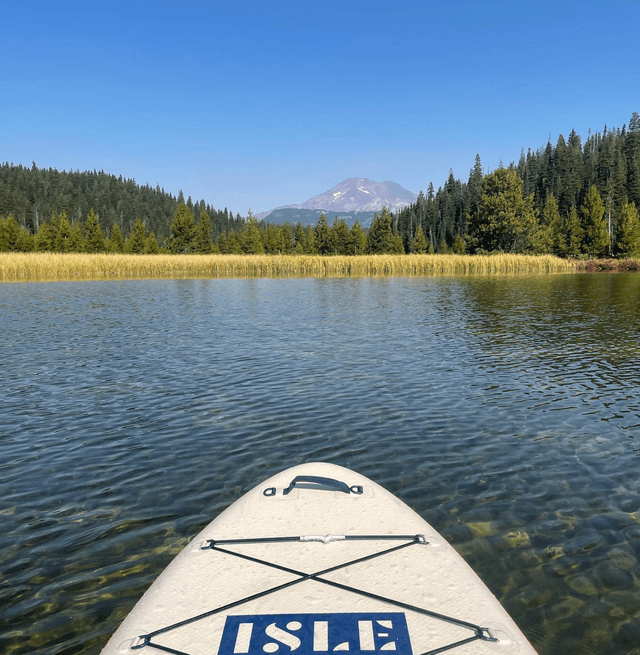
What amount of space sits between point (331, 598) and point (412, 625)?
1.40 feet

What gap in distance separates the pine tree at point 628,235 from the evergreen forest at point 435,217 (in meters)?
0.12

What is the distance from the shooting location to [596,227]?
67.6 meters

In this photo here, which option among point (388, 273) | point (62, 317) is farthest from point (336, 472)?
point (388, 273)

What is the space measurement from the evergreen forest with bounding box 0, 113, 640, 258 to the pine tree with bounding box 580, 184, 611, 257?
0.13 m

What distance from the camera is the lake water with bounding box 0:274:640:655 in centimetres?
378

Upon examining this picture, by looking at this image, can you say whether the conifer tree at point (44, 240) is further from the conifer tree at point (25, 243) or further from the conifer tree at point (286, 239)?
the conifer tree at point (286, 239)

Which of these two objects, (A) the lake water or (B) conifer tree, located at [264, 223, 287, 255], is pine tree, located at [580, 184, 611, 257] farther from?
(A) the lake water

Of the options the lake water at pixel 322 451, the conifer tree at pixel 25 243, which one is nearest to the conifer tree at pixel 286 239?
the conifer tree at pixel 25 243

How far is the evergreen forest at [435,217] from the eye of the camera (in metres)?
64.2

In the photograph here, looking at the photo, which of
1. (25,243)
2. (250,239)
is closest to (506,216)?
(250,239)

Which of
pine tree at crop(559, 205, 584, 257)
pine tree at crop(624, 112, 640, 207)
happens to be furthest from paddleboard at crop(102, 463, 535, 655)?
pine tree at crop(624, 112, 640, 207)

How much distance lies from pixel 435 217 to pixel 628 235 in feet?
204

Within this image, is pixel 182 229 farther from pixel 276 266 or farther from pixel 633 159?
pixel 633 159

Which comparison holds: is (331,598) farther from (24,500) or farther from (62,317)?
(62,317)
